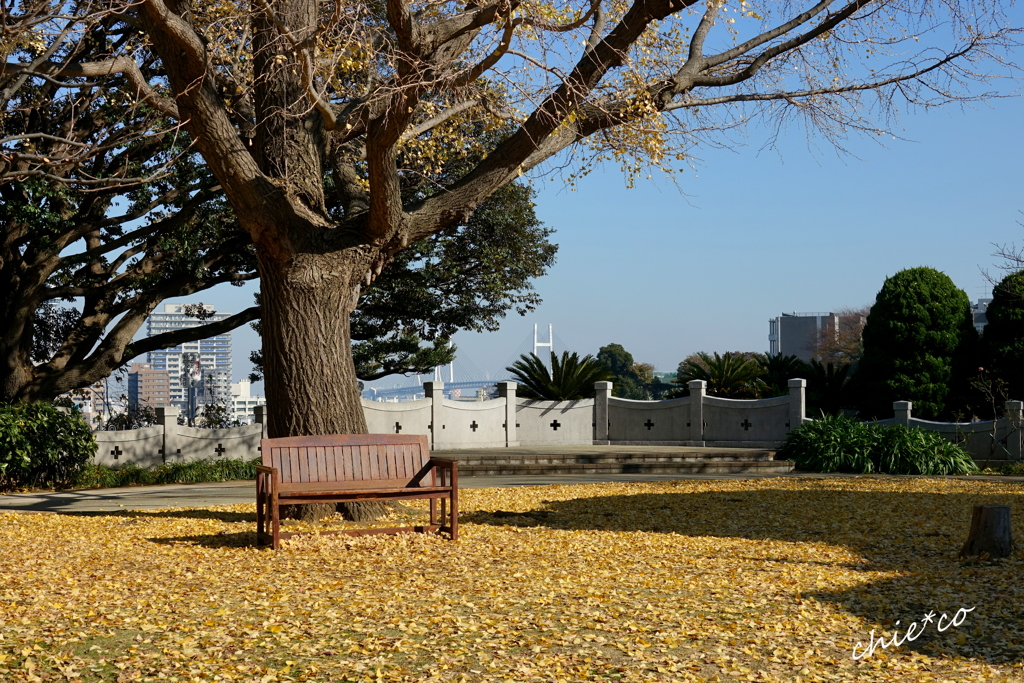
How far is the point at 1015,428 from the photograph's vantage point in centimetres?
1841

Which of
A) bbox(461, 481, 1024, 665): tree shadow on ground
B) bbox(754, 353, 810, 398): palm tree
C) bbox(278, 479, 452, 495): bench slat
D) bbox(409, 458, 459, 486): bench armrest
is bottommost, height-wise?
bbox(461, 481, 1024, 665): tree shadow on ground

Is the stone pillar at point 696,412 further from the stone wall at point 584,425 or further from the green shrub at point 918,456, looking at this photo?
the green shrub at point 918,456

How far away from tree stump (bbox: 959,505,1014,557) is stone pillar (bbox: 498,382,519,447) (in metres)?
16.1

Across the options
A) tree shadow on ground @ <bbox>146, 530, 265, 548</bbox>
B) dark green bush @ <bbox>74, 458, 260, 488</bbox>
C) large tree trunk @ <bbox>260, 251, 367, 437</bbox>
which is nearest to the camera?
tree shadow on ground @ <bbox>146, 530, 265, 548</bbox>

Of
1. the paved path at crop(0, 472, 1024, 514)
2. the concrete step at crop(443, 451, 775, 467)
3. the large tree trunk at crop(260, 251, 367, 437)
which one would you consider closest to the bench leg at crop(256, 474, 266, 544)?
the large tree trunk at crop(260, 251, 367, 437)

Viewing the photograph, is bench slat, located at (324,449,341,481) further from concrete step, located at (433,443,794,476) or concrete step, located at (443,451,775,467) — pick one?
concrete step, located at (443,451,775,467)

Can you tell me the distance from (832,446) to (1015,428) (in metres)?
4.15

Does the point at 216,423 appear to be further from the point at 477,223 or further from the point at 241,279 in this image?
the point at 477,223

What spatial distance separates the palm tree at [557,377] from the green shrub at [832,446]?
23.1ft

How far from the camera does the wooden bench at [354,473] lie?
8.09m

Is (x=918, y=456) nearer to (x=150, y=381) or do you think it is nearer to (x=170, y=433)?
(x=170, y=433)

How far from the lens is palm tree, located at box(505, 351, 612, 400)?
24.3 metres

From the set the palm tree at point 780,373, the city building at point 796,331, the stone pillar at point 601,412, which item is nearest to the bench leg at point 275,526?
the stone pillar at point 601,412

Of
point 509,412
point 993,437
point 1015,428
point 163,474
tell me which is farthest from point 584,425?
point 163,474
